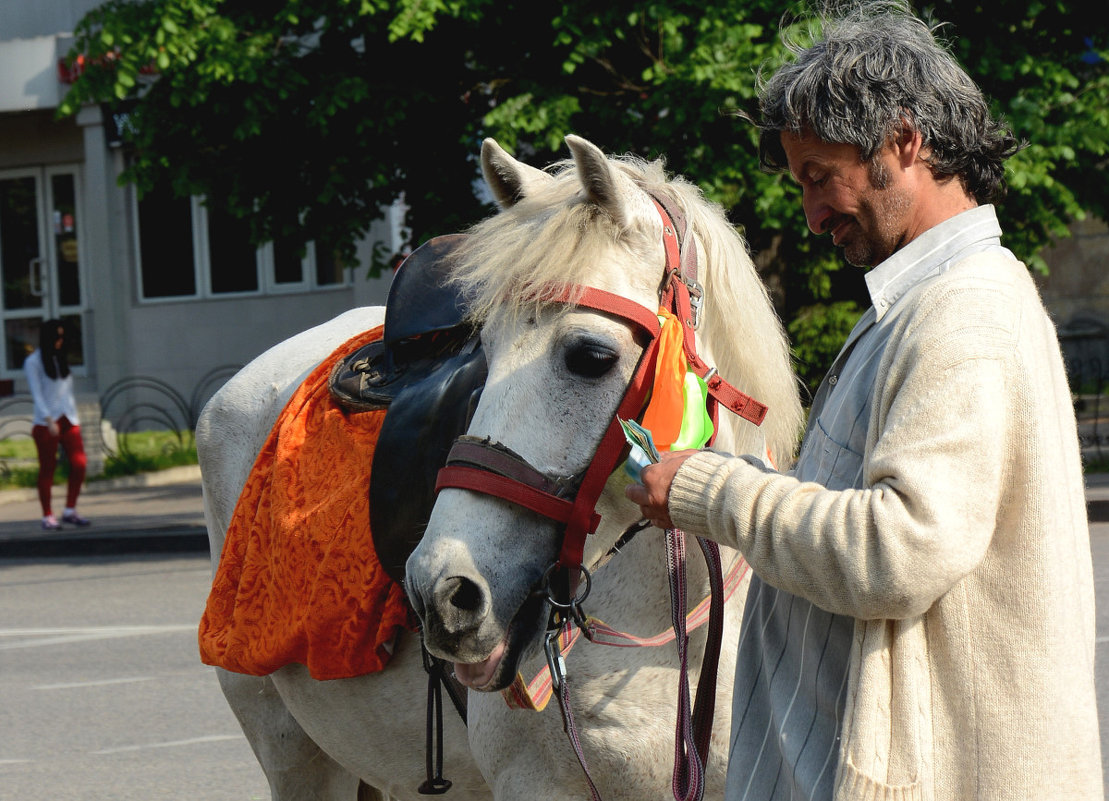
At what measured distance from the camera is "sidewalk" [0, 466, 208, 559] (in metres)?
11.1

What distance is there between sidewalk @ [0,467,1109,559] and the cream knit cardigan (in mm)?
8812

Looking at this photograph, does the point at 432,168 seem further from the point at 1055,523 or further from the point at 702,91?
the point at 1055,523

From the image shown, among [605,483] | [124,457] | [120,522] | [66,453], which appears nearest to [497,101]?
[66,453]

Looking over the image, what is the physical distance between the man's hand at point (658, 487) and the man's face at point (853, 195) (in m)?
0.39

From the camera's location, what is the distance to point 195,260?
19.9 m

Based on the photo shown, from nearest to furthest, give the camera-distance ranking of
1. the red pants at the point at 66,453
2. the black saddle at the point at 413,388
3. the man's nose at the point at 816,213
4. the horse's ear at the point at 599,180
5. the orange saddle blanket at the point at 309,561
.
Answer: the man's nose at the point at 816,213, the horse's ear at the point at 599,180, the black saddle at the point at 413,388, the orange saddle blanket at the point at 309,561, the red pants at the point at 66,453

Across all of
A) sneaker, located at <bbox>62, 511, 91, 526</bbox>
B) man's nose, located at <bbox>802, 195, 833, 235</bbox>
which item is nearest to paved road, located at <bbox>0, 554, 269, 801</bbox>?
sneaker, located at <bbox>62, 511, 91, 526</bbox>

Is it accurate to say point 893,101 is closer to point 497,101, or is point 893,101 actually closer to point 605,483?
point 605,483

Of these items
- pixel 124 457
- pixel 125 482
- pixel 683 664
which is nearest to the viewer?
pixel 683 664

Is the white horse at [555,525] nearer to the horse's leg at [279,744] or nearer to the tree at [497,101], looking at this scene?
the horse's leg at [279,744]

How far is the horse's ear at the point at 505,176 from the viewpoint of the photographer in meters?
2.50

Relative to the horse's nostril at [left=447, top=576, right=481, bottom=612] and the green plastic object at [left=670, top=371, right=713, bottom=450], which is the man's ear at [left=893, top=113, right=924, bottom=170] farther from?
the horse's nostril at [left=447, top=576, right=481, bottom=612]

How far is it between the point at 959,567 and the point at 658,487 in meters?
0.43

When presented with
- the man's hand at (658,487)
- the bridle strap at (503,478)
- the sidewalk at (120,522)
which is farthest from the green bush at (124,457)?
the man's hand at (658,487)
